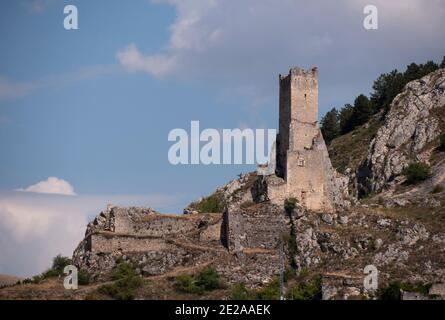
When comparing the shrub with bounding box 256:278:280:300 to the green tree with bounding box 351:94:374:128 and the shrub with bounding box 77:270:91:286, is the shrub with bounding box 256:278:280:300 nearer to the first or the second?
the shrub with bounding box 77:270:91:286

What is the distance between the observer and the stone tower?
92750mm

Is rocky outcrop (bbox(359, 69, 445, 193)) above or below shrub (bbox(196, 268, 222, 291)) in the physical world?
above

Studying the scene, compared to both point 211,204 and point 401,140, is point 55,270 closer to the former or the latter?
point 211,204

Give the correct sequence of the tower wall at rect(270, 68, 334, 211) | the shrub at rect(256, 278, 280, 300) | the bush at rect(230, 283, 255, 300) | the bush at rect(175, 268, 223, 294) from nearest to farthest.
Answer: the bush at rect(230, 283, 255, 300) < the shrub at rect(256, 278, 280, 300) < the bush at rect(175, 268, 223, 294) < the tower wall at rect(270, 68, 334, 211)

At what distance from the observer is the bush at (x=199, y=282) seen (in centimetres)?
8469

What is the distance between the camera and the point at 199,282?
280 ft

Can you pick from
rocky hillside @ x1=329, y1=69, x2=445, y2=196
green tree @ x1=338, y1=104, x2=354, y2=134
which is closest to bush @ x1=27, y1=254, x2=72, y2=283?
rocky hillside @ x1=329, y1=69, x2=445, y2=196

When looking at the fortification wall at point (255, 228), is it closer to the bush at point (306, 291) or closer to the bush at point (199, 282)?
the bush at point (199, 282)

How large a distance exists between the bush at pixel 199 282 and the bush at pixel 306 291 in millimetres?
4219

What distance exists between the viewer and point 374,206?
9625cm

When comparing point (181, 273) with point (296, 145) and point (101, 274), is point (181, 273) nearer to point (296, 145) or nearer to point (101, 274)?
point (101, 274)

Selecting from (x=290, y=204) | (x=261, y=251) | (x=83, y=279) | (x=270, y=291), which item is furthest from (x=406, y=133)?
(x=83, y=279)

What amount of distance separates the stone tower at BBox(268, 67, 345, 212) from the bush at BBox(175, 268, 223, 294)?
851 centimetres

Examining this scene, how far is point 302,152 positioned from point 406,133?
17913 millimetres
